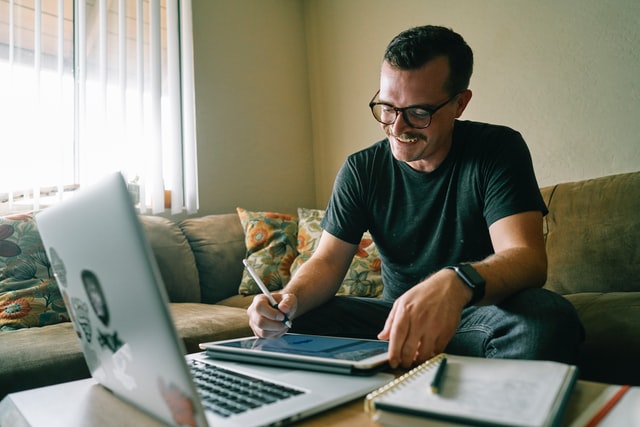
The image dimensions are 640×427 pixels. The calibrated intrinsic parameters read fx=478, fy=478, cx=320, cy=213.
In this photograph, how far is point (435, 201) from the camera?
125 centimetres

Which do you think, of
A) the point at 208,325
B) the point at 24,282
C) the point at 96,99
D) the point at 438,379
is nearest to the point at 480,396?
the point at 438,379

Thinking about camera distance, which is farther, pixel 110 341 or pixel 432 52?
→ pixel 432 52

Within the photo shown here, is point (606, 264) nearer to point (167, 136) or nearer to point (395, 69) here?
point (395, 69)

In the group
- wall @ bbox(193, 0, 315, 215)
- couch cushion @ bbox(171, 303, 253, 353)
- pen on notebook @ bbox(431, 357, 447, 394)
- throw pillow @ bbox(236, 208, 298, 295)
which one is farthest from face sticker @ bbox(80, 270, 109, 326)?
wall @ bbox(193, 0, 315, 215)

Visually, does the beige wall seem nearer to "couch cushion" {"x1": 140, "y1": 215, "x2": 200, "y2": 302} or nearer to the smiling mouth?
"couch cushion" {"x1": 140, "y1": 215, "x2": 200, "y2": 302}

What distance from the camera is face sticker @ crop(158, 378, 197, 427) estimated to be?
1.32 ft

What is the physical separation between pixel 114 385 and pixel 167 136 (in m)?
1.98

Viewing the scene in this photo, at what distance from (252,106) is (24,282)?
164 centimetres

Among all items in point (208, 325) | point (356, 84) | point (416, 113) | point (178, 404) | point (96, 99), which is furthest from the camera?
point (356, 84)

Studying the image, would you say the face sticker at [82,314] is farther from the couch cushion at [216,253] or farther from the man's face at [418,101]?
the couch cushion at [216,253]

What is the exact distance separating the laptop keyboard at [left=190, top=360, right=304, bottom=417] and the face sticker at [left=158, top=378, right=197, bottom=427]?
0.27 ft

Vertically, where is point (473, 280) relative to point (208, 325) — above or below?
above

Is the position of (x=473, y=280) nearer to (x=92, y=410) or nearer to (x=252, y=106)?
(x=92, y=410)

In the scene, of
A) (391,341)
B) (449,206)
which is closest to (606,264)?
(449,206)
